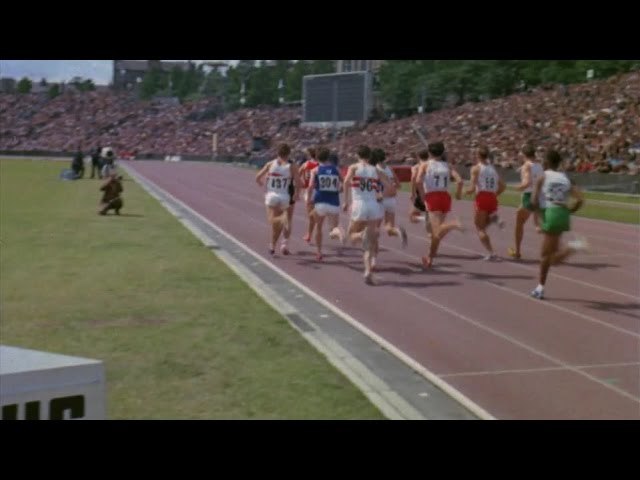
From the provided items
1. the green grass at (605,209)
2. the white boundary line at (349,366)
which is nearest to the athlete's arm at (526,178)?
the white boundary line at (349,366)

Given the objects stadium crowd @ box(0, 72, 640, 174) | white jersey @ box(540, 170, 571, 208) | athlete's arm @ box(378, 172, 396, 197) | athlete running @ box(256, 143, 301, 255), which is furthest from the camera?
stadium crowd @ box(0, 72, 640, 174)

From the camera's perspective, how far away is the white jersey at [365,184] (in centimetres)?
1238

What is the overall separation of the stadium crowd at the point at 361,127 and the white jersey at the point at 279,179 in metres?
21.5

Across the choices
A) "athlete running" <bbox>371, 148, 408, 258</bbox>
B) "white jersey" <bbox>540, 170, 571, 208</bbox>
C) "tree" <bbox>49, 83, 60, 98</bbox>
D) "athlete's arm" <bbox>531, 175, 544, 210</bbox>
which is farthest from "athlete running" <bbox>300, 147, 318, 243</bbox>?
"tree" <bbox>49, 83, 60, 98</bbox>

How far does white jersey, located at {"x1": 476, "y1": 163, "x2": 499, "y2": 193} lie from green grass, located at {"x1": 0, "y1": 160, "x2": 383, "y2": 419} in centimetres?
431

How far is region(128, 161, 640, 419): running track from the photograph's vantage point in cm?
702

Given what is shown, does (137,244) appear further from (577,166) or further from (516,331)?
(577,166)

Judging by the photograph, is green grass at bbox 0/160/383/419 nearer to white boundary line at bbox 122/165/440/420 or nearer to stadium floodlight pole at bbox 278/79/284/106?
white boundary line at bbox 122/165/440/420

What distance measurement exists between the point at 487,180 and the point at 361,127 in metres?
44.7

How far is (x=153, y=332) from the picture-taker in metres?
8.73

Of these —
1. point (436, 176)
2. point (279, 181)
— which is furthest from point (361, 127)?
point (436, 176)

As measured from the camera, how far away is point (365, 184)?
12383 mm

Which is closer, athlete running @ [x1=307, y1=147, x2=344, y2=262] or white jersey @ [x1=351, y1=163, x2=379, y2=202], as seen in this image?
white jersey @ [x1=351, y1=163, x2=379, y2=202]

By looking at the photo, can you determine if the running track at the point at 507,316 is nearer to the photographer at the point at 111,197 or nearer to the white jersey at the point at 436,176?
the white jersey at the point at 436,176
